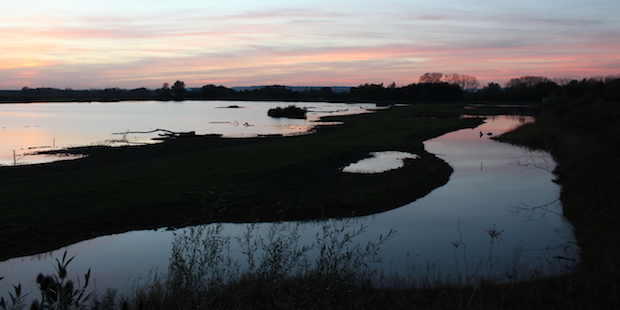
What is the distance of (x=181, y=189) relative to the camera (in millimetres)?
19062

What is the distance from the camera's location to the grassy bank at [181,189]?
48.3ft

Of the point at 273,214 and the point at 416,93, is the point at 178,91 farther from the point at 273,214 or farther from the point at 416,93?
the point at 273,214

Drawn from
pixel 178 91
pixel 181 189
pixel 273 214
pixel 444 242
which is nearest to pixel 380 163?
pixel 273 214

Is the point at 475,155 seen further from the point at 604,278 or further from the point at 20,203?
the point at 20,203

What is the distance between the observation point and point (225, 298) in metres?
6.43

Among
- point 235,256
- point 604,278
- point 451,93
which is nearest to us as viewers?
point 604,278

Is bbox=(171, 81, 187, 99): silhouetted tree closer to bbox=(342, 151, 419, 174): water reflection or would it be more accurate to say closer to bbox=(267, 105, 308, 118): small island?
bbox=(267, 105, 308, 118): small island

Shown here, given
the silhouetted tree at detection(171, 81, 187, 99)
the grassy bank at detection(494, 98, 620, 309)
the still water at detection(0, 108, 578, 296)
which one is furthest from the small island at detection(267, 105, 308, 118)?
the silhouetted tree at detection(171, 81, 187, 99)

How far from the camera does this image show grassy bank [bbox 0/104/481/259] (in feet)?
48.3

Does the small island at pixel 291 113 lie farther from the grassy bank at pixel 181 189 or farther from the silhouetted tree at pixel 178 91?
the silhouetted tree at pixel 178 91

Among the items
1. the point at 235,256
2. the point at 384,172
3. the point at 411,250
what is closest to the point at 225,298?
the point at 235,256

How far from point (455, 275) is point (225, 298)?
21.2ft

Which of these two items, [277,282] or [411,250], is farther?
[411,250]

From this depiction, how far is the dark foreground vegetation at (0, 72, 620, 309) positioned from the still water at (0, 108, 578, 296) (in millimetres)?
642
